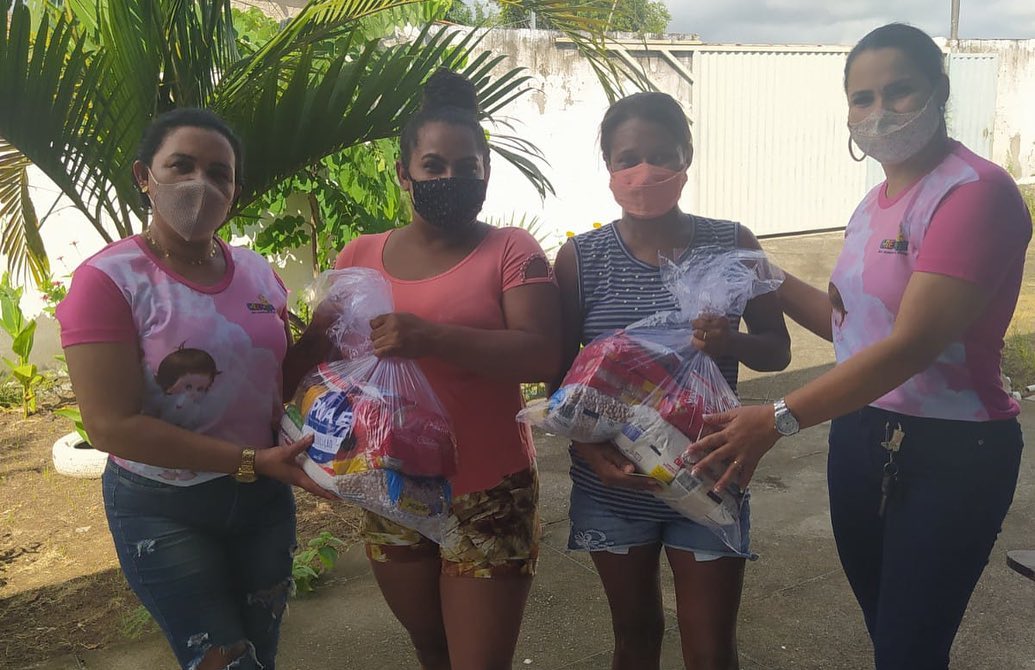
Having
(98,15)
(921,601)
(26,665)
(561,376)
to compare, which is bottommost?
(26,665)

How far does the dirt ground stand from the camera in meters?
3.29

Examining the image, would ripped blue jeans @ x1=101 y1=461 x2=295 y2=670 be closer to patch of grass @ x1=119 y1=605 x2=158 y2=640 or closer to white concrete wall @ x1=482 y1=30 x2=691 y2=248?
patch of grass @ x1=119 y1=605 x2=158 y2=640

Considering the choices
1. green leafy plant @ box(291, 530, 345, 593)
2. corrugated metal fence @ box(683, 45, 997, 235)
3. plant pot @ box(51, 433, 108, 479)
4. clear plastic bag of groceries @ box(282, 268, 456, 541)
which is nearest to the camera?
clear plastic bag of groceries @ box(282, 268, 456, 541)

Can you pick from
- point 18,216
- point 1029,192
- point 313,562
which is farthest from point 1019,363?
point 1029,192

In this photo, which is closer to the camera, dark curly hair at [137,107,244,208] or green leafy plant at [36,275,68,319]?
dark curly hair at [137,107,244,208]

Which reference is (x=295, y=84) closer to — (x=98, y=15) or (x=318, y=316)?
(x=98, y=15)

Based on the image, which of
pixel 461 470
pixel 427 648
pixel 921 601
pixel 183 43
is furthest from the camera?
pixel 183 43

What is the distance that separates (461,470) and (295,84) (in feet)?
5.59

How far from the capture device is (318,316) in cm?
207

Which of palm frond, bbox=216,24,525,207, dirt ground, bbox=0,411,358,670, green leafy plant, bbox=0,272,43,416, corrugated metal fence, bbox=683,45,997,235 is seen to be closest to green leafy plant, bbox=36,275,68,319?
green leafy plant, bbox=0,272,43,416

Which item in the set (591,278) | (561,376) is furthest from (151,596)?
(591,278)

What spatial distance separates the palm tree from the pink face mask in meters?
1.14

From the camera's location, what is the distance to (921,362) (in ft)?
5.59

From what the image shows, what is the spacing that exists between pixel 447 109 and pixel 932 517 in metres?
1.35
